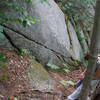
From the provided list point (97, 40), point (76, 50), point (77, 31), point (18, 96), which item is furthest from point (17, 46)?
point (97, 40)

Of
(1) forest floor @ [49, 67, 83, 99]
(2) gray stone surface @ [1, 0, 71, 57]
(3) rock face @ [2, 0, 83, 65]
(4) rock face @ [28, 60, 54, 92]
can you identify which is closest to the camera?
(4) rock face @ [28, 60, 54, 92]

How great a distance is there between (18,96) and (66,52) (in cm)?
366

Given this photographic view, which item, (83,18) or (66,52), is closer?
(66,52)

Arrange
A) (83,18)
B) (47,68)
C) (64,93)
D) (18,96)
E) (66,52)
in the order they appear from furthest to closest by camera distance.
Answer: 1. (83,18)
2. (66,52)
3. (47,68)
4. (64,93)
5. (18,96)

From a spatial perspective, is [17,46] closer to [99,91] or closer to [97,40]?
[99,91]

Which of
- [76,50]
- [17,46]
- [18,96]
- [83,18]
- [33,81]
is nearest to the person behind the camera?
[18,96]

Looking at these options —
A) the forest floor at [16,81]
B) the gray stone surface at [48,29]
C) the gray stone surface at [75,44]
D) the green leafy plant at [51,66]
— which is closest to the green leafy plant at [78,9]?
the gray stone surface at [75,44]

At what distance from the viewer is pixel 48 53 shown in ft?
23.7

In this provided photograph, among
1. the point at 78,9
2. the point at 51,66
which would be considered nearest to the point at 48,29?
the point at 51,66

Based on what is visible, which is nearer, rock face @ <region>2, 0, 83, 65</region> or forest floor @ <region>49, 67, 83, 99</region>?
forest floor @ <region>49, 67, 83, 99</region>

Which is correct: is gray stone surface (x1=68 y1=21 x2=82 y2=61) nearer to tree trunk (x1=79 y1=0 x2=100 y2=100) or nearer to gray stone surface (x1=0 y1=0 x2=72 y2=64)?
gray stone surface (x1=0 y1=0 x2=72 y2=64)

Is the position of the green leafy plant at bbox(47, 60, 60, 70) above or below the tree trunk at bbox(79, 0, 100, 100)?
below

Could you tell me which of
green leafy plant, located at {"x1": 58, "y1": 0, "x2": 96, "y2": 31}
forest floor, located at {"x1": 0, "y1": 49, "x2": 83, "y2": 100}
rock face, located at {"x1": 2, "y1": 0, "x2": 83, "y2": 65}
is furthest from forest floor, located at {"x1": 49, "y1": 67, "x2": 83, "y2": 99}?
green leafy plant, located at {"x1": 58, "y1": 0, "x2": 96, "y2": 31}

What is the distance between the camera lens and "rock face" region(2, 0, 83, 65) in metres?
6.42
